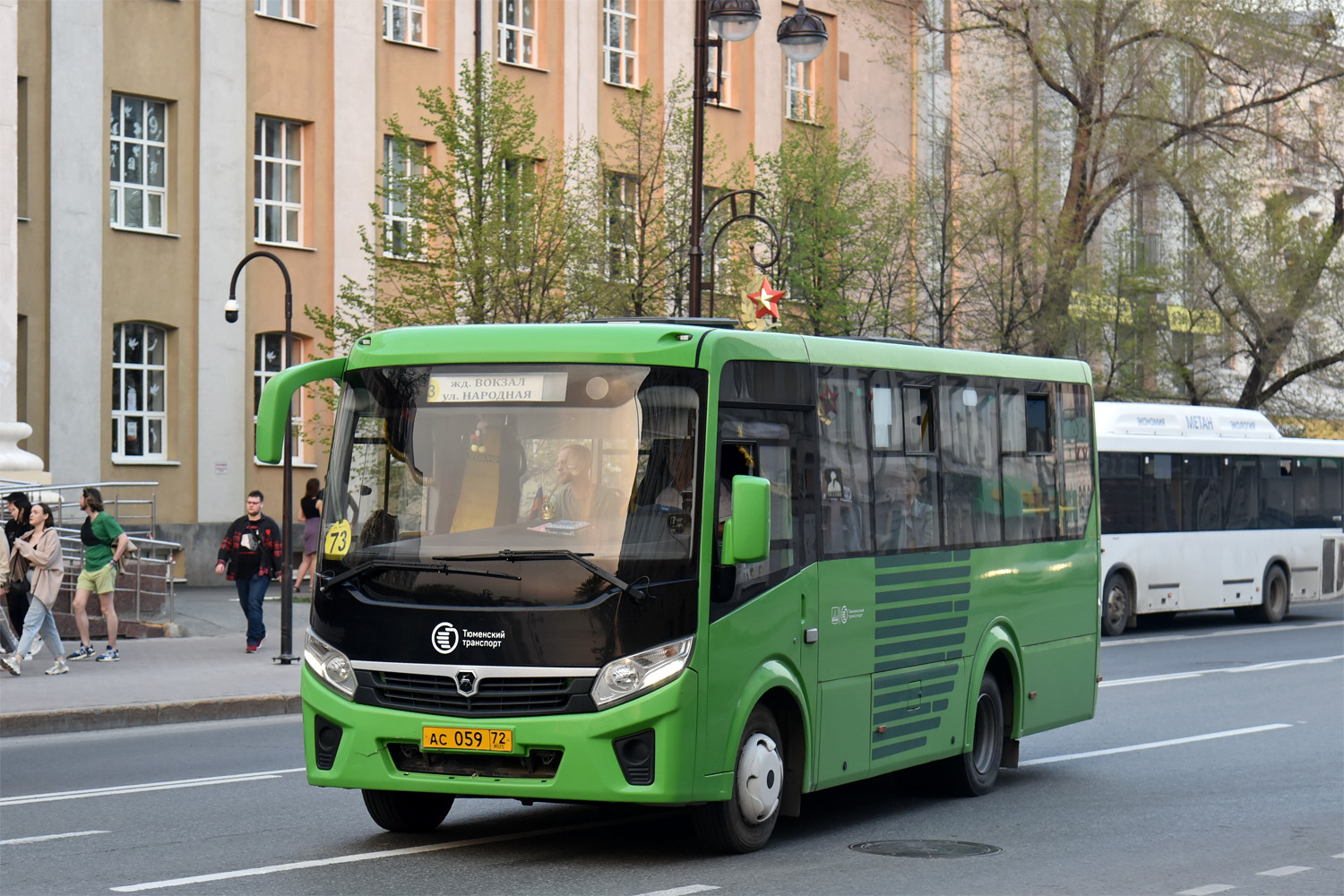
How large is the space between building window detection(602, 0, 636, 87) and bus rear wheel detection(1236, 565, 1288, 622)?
16.1m

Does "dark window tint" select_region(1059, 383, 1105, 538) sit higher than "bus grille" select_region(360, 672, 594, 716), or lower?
→ higher

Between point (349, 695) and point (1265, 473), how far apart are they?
24.7 m

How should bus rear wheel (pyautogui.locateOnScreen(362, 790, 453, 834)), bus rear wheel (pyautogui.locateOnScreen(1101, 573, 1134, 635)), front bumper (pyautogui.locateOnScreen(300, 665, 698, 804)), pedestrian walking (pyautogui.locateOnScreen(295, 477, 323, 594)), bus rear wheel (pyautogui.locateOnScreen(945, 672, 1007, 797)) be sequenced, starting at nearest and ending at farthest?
front bumper (pyautogui.locateOnScreen(300, 665, 698, 804)) < bus rear wheel (pyautogui.locateOnScreen(362, 790, 453, 834)) < bus rear wheel (pyautogui.locateOnScreen(945, 672, 1007, 797)) < bus rear wheel (pyautogui.locateOnScreen(1101, 573, 1134, 635)) < pedestrian walking (pyautogui.locateOnScreen(295, 477, 323, 594))

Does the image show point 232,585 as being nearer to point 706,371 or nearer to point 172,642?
point 172,642

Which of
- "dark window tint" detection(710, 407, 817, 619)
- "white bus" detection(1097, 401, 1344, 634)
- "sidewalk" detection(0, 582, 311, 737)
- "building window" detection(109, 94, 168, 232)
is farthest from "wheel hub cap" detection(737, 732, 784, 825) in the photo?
"building window" detection(109, 94, 168, 232)

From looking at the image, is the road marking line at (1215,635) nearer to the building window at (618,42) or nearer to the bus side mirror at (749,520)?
the building window at (618,42)

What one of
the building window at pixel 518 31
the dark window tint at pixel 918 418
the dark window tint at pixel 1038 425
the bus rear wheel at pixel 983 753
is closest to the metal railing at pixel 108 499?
the building window at pixel 518 31

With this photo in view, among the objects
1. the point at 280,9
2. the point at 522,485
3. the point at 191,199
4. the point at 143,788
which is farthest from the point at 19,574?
the point at 280,9

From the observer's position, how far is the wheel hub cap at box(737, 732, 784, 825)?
30.3ft

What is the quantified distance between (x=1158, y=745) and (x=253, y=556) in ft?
35.6

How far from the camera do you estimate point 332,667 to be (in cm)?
919

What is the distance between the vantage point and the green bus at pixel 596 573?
8734 millimetres

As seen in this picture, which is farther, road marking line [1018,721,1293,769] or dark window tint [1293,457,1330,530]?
dark window tint [1293,457,1330,530]

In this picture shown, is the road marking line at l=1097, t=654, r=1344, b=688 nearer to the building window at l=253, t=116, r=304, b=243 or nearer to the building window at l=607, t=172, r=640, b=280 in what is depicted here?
the building window at l=607, t=172, r=640, b=280
